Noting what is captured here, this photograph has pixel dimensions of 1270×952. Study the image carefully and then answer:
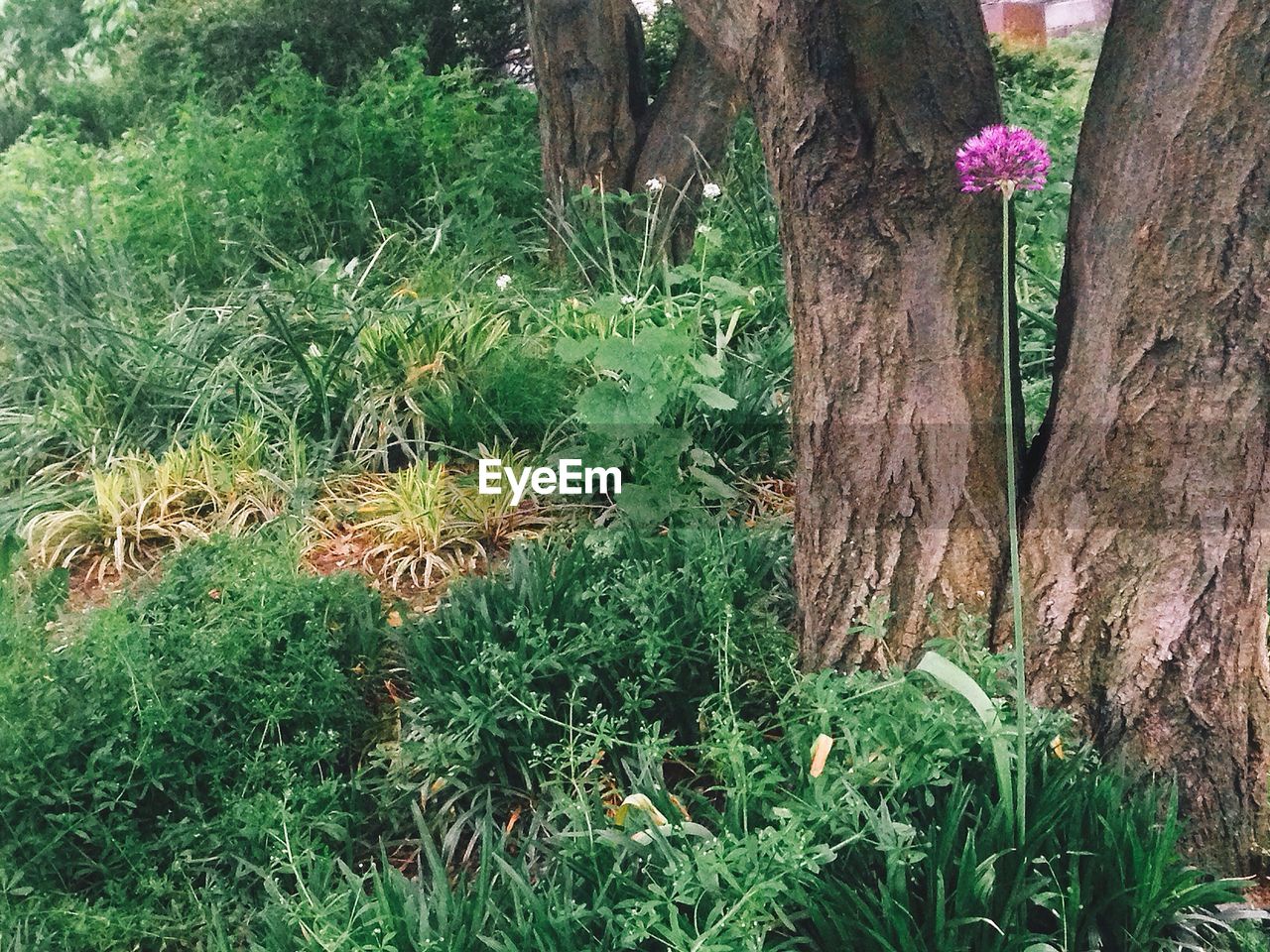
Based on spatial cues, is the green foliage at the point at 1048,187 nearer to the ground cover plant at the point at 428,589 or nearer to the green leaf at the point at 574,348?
the ground cover plant at the point at 428,589

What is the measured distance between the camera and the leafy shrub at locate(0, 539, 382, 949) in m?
1.87

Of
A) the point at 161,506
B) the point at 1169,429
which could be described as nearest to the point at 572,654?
the point at 1169,429

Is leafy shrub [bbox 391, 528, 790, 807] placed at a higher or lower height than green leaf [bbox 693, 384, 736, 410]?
lower

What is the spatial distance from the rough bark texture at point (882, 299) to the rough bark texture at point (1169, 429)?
0.50 ft

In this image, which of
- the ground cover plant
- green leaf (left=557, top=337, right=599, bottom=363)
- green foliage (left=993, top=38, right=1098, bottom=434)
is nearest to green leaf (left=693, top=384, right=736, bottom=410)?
the ground cover plant

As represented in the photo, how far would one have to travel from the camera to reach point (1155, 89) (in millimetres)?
1633

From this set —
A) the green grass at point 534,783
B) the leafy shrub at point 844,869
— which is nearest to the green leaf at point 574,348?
the green grass at point 534,783

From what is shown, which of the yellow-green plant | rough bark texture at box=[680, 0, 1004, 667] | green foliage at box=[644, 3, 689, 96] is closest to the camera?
rough bark texture at box=[680, 0, 1004, 667]

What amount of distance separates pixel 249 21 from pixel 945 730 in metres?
3.23

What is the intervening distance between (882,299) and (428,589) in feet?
4.34

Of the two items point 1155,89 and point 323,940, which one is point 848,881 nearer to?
point 323,940

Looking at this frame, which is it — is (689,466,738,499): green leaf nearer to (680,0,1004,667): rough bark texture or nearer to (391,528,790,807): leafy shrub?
(391,528,790,807): leafy shrub

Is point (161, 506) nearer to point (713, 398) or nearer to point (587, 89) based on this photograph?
point (713, 398)

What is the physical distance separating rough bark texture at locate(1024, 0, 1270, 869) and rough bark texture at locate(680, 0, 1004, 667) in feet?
0.50
